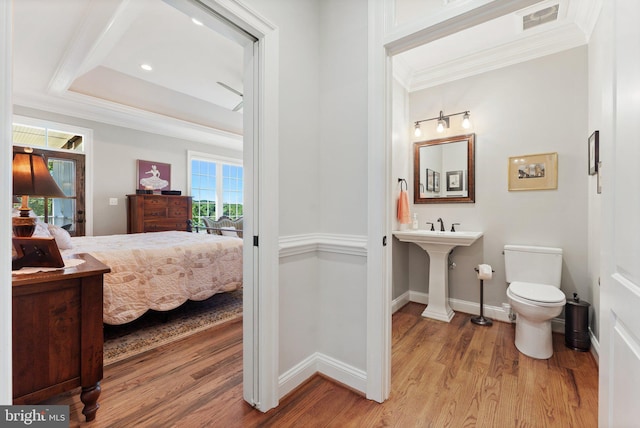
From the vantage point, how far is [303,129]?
69.6 inches

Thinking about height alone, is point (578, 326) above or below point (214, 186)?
below

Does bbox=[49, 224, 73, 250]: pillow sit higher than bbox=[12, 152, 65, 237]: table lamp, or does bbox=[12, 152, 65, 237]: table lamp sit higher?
bbox=[12, 152, 65, 237]: table lamp

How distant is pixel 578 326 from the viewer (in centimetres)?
219

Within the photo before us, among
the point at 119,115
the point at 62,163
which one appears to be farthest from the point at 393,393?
the point at 62,163

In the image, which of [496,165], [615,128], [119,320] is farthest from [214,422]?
[496,165]

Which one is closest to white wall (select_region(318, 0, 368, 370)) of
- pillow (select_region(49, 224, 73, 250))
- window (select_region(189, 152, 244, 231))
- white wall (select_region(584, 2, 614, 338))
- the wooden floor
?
the wooden floor

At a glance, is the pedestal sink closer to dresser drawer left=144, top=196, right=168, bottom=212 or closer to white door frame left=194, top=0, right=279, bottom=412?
white door frame left=194, top=0, right=279, bottom=412

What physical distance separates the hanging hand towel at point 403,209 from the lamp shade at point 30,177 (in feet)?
9.00

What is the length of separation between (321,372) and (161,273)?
64.2 inches

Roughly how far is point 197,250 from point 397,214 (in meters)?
2.12

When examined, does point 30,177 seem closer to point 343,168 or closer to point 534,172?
point 343,168

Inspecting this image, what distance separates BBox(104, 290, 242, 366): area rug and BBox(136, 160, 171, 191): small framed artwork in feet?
8.97

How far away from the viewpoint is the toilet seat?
2.03 meters

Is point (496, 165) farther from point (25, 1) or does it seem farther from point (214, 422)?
point (25, 1)
